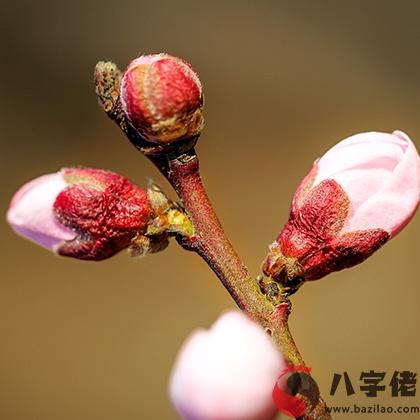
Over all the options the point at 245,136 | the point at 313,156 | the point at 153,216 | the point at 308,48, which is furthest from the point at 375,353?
the point at 153,216

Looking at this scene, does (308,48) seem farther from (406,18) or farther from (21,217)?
(21,217)

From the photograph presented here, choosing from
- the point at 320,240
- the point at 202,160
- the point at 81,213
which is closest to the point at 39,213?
the point at 81,213

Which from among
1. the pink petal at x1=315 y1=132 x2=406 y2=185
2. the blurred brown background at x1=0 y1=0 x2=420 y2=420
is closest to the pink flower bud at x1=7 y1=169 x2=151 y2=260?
the pink petal at x1=315 y1=132 x2=406 y2=185

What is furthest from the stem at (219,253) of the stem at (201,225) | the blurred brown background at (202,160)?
the blurred brown background at (202,160)

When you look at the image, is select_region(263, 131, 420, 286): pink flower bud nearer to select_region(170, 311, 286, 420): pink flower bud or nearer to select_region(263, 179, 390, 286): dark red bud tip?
select_region(263, 179, 390, 286): dark red bud tip

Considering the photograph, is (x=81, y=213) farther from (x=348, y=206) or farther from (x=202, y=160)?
(x=202, y=160)
